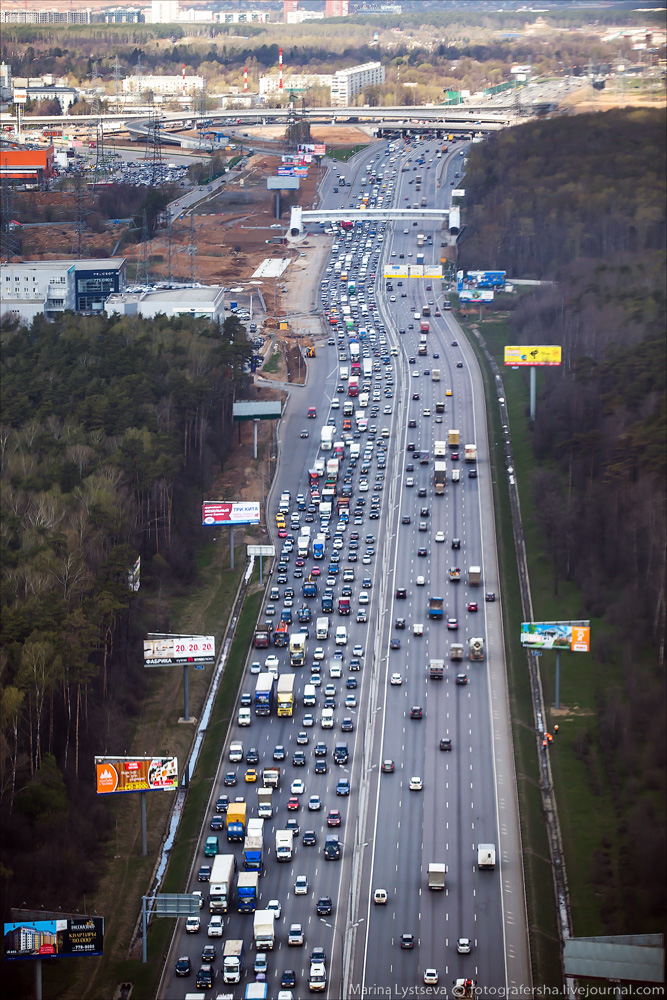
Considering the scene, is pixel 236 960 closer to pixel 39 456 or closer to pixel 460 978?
pixel 460 978

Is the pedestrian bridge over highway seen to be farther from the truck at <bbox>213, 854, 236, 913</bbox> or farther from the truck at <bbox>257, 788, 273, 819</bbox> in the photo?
the truck at <bbox>213, 854, 236, 913</bbox>

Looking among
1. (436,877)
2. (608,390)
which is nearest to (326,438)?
(608,390)

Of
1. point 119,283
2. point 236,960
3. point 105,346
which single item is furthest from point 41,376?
point 236,960

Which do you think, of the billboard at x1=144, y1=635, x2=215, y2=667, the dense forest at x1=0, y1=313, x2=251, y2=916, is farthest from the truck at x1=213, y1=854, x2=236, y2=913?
the billboard at x1=144, y1=635, x2=215, y2=667

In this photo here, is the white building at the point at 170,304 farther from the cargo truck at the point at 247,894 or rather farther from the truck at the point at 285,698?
the cargo truck at the point at 247,894

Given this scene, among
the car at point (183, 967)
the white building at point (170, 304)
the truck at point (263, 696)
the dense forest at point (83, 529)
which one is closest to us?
the car at point (183, 967)

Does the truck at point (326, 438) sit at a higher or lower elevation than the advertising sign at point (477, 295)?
lower

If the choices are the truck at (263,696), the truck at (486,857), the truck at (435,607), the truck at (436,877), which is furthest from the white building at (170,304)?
the truck at (436,877)
